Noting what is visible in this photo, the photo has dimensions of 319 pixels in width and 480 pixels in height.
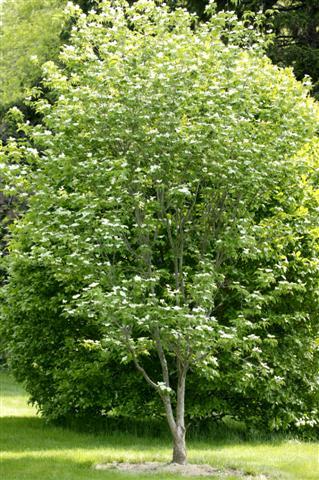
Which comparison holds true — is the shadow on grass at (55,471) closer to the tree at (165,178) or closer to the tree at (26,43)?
the tree at (165,178)

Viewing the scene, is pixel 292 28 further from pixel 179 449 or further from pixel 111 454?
pixel 179 449

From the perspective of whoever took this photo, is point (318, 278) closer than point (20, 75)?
Yes

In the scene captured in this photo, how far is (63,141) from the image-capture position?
9.90 meters

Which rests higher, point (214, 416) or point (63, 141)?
point (63, 141)

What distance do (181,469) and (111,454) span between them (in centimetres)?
148

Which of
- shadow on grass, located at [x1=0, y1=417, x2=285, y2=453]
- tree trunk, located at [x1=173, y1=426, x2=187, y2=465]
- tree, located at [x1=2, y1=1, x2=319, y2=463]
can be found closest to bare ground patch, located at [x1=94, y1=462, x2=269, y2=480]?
tree trunk, located at [x1=173, y1=426, x2=187, y2=465]

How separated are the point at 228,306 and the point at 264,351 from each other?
82 centimetres

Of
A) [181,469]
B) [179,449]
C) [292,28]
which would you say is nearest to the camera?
[181,469]

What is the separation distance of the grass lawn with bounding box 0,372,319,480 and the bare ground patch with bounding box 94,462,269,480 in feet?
0.49

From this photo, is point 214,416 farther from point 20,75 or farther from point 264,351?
point 20,75

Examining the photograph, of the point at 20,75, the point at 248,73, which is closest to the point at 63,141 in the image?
the point at 248,73

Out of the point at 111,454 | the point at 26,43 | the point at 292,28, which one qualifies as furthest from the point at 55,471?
the point at 26,43

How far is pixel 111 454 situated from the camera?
10.4 m

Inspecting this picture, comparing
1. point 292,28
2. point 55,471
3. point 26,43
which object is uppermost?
Result: point 26,43
